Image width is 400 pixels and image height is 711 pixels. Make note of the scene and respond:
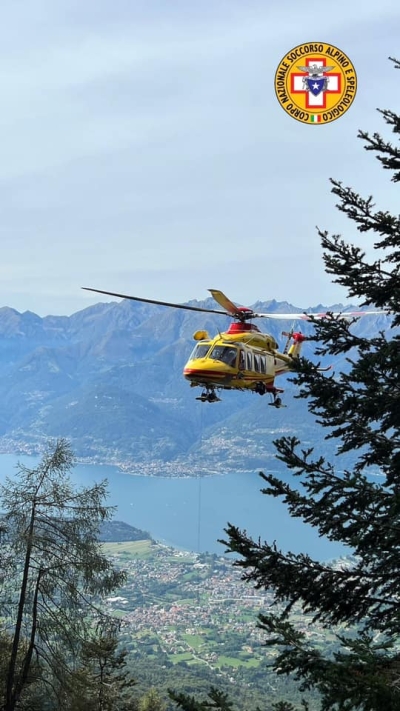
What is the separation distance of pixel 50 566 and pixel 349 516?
6156mm

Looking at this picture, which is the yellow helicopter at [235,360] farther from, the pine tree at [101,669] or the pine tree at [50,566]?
Result: the pine tree at [50,566]

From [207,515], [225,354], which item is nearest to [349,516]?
[225,354]

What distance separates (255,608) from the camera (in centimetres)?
9731

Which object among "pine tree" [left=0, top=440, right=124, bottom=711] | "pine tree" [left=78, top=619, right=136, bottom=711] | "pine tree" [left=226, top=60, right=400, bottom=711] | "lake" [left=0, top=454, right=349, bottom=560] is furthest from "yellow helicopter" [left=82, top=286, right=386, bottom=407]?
"lake" [left=0, top=454, right=349, bottom=560]

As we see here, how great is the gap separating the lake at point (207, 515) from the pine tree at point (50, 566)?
360ft

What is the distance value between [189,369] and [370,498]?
42.4 feet

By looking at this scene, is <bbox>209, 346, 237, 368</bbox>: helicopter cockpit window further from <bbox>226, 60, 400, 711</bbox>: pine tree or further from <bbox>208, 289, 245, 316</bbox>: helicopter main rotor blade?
<bbox>226, 60, 400, 711</bbox>: pine tree

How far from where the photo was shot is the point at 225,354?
18.1 meters

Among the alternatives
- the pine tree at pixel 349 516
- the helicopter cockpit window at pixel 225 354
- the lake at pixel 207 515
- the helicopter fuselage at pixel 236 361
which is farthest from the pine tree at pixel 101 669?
the lake at pixel 207 515

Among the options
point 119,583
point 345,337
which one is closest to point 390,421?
point 345,337

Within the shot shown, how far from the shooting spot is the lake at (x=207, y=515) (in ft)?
443

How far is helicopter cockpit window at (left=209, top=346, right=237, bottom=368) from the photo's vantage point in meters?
18.0

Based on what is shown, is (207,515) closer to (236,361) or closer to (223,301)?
(236,361)

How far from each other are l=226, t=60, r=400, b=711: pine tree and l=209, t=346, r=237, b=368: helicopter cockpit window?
11.6 m
